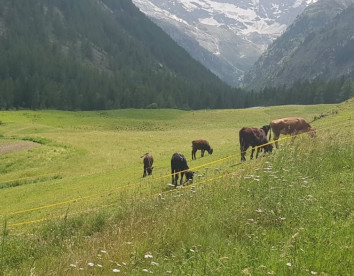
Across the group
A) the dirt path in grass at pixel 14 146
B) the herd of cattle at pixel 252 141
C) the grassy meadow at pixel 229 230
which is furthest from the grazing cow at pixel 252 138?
the dirt path in grass at pixel 14 146

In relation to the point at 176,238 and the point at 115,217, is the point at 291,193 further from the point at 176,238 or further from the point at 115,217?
the point at 115,217

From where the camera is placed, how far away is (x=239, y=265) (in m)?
7.21

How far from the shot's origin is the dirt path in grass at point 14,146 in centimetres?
4766

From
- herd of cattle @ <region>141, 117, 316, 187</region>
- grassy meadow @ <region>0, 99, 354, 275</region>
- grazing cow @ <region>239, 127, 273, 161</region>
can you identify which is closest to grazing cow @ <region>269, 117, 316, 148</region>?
herd of cattle @ <region>141, 117, 316, 187</region>

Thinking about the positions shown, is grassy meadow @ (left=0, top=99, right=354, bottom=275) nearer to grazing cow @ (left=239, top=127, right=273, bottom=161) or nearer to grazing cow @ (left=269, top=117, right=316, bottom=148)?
grazing cow @ (left=239, top=127, right=273, bottom=161)

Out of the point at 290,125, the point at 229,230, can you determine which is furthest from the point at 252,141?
the point at 229,230

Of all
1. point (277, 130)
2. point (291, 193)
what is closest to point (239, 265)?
point (291, 193)

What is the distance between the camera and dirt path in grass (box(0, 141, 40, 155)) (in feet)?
156

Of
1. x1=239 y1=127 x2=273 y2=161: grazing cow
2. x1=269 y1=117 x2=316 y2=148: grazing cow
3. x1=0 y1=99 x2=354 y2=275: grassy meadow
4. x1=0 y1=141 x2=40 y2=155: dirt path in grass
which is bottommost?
x1=0 y1=141 x2=40 y2=155: dirt path in grass

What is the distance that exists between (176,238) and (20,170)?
118 feet

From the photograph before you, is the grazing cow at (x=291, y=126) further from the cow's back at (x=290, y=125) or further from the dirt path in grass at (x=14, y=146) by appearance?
the dirt path in grass at (x=14, y=146)

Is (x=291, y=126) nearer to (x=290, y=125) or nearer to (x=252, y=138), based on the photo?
(x=290, y=125)

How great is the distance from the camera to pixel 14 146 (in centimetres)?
4944

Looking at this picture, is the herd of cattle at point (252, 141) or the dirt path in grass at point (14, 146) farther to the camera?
the dirt path in grass at point (14, 146)
